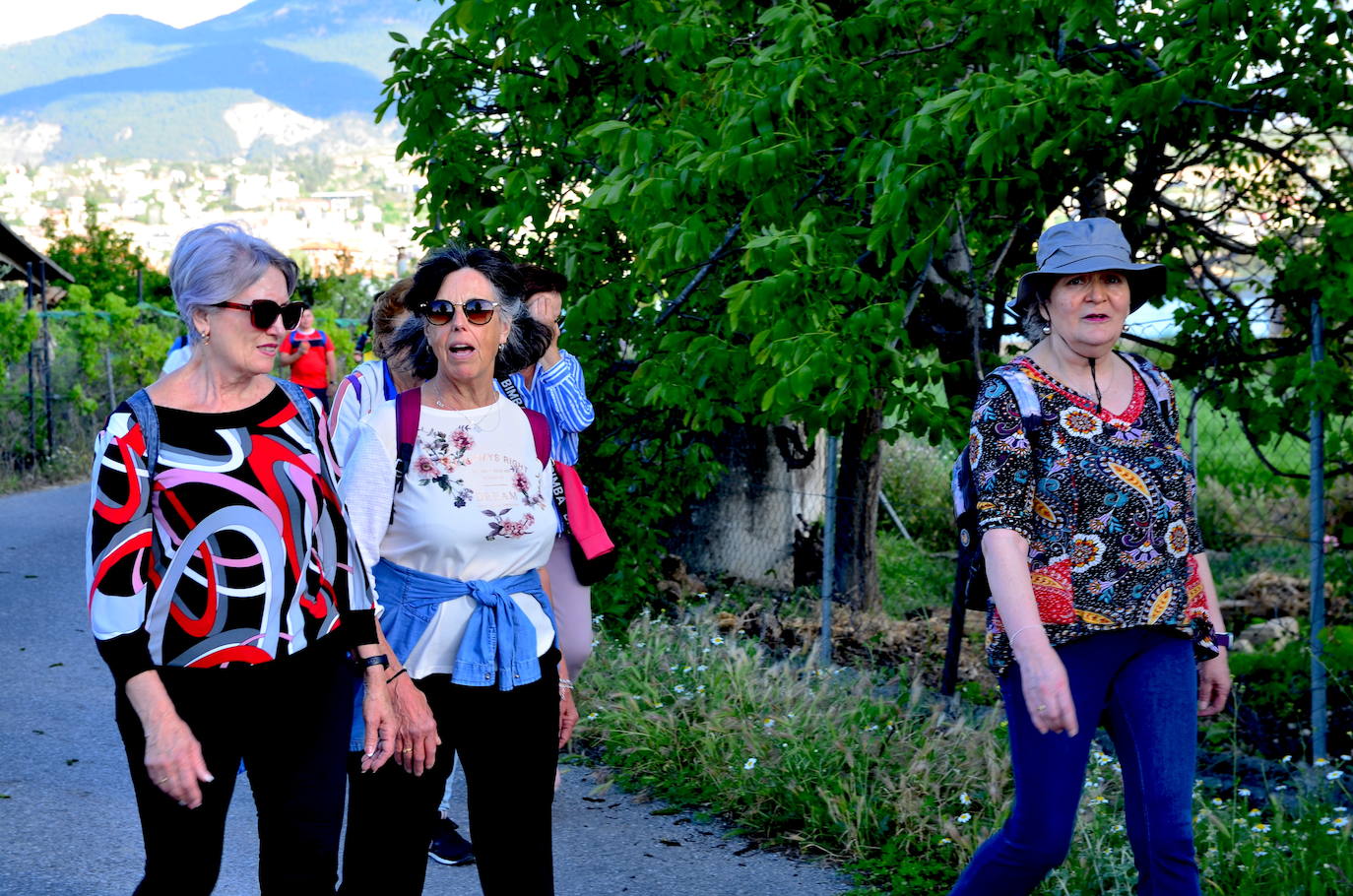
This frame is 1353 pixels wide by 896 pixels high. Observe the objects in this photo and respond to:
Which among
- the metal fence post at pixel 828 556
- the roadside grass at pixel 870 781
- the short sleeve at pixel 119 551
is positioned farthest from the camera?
the metal fence post at pixel 828 556

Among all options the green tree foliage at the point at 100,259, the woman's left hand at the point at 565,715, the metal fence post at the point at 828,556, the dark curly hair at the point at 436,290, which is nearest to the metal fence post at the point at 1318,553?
the metal fence post at the point at 828,556

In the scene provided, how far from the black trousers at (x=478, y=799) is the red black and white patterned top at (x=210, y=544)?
1.30 ft

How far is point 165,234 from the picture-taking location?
564 ft

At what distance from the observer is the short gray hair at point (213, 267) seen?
2.93 metres

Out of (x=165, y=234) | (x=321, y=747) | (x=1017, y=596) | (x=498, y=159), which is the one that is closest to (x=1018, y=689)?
(x=1017, y=596)

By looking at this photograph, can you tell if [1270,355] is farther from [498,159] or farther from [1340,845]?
[498,159]

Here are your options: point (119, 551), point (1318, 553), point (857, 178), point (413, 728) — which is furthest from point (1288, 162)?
point (119, 551)

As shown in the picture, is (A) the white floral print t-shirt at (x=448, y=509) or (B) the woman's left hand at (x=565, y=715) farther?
(B) the woman's left hand at (x=565, y=715)

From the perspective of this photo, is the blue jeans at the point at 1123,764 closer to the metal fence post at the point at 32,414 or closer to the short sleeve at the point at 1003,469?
the short sleeve at the point at 1003,469

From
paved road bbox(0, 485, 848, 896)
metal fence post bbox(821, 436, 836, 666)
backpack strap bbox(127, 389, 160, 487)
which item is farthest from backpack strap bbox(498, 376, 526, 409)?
metal fence post bbox(821, 436, 836, 666)

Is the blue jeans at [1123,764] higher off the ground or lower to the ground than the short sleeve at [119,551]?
lower

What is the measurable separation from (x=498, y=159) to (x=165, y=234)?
176156 millimetres

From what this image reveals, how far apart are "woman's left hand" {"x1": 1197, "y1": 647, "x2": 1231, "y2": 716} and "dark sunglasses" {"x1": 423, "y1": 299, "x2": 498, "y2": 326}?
1.83 m

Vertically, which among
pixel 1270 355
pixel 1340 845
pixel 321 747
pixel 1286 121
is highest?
pixel 1286 121
